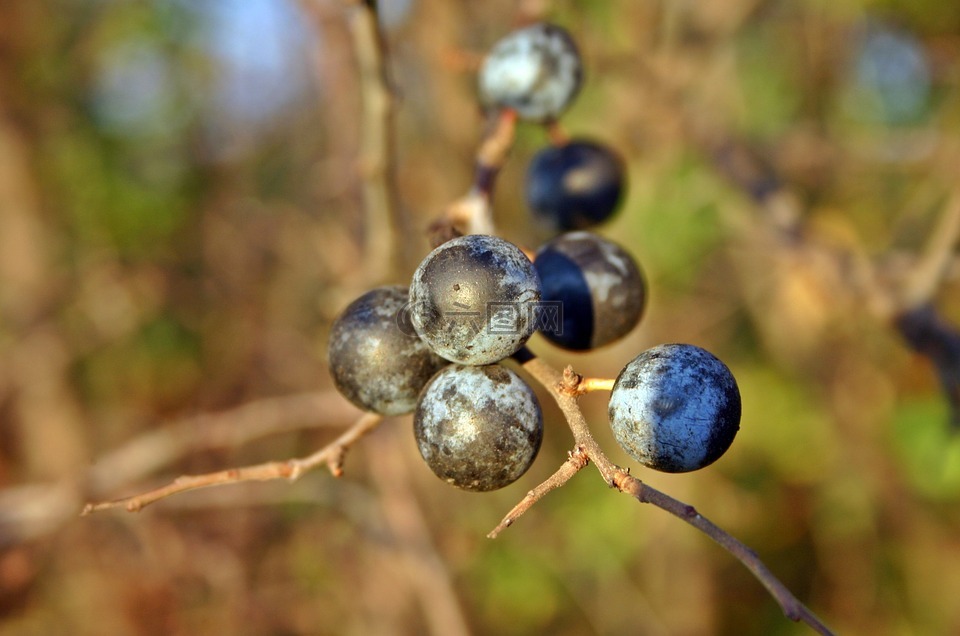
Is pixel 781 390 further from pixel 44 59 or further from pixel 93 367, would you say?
pixel 44 59

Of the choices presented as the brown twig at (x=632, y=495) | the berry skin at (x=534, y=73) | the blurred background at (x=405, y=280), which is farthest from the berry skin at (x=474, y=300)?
the blurred background at (x=405, y=280)

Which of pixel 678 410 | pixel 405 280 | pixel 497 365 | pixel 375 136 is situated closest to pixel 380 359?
pixel 497 365

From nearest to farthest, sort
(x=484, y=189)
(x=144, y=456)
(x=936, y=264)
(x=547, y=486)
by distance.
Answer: (x=547, y=486) < (x=484, y=189) < (x=936, y=264) < (x=144, y=456)

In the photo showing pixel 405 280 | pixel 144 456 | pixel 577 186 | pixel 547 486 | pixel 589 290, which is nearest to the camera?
pixel 547 486

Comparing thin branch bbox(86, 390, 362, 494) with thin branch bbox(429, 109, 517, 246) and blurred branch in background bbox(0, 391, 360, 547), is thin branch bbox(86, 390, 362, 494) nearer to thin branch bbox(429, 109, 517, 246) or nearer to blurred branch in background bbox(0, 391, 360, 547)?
blurred branch in background bbox(0, 391, 360, 547)

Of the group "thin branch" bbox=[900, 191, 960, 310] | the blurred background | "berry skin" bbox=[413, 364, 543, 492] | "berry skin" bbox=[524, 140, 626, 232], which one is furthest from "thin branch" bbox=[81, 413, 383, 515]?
"thin branch" bbox=[900, 191, 960, 310]

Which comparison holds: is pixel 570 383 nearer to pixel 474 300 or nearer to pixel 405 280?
pixel 474 300
